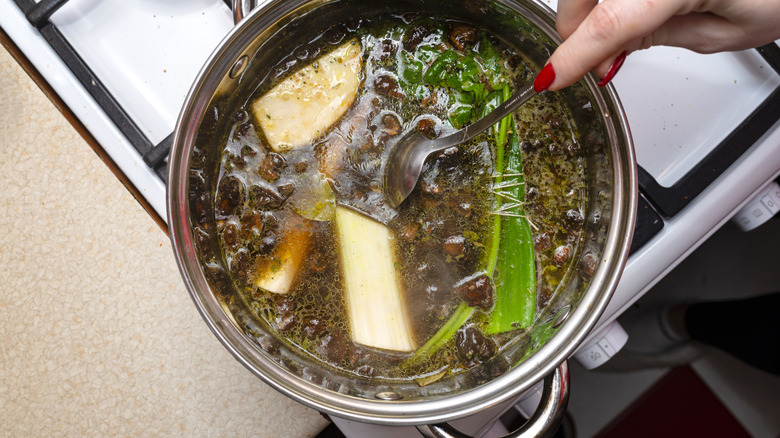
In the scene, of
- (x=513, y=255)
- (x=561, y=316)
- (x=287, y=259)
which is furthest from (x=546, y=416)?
(x=287, y=259)

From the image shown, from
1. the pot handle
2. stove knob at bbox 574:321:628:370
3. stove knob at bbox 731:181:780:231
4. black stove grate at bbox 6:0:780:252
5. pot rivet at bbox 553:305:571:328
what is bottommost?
stove knob at bbox 574:321:628:370

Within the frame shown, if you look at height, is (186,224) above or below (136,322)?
above

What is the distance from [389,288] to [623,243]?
413 millimetres

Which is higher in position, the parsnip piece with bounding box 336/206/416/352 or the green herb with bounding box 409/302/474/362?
the parsnip piece with bounding box 336/206/416/352

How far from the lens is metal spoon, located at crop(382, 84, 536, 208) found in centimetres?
93

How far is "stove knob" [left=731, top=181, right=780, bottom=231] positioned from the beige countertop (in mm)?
1003

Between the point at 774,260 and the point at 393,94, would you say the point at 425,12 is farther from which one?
the point at 774,260

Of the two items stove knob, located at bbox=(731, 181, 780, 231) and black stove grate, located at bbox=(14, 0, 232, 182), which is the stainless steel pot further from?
stove knob, located at bbox=(731, 181, 780, 231)

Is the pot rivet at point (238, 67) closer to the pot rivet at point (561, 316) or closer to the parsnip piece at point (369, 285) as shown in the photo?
the parsnip piece at point (369, 285)

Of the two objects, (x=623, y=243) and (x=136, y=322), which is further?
(x=136, y=322)

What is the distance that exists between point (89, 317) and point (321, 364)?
503 mm

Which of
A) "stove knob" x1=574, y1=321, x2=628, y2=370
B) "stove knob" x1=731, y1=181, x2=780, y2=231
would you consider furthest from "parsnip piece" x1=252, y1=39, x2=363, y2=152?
"stove knob" x1=731, y1=181, x2=780, y2=231

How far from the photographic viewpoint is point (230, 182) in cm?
97

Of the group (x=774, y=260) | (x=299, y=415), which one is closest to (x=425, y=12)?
(x=299, y=415)
